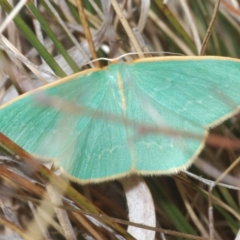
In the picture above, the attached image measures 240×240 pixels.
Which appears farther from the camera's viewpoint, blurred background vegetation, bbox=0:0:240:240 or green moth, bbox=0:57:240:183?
blurred background vegetation, bbox=0:0:240:240

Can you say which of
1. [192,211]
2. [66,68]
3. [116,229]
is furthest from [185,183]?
[66,68]

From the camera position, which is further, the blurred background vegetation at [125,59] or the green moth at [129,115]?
the blurred background vegetation at [125,59]

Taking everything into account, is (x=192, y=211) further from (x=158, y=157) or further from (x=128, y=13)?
(x=128, y=13)

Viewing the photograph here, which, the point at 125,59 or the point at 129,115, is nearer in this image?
the point at 129,115
